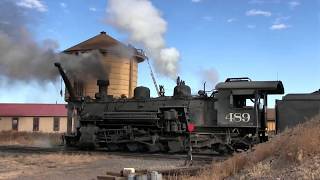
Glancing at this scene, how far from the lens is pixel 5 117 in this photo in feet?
210

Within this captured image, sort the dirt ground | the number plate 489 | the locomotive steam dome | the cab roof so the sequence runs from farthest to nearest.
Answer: the locomotive steam dome < the number plate 489 < the cab roof < the dirt ground

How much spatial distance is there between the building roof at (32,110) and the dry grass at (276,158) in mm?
54680

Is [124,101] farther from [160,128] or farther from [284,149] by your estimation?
[284,149]

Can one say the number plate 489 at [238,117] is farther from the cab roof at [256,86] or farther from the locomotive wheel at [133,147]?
the locomotive wheel at [133,147]

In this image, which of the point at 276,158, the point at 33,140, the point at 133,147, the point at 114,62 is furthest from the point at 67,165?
→ the point at 33,140

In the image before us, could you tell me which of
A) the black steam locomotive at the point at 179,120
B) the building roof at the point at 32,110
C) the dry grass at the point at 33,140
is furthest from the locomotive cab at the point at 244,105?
the building roof at the point at 32,110

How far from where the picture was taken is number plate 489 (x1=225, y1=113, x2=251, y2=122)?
804 inches

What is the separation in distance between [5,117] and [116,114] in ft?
148

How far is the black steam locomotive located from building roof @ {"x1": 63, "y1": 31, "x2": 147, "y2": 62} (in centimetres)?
718

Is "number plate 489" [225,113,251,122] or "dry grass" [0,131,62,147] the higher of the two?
"number plate 489" [225,113,251,122]

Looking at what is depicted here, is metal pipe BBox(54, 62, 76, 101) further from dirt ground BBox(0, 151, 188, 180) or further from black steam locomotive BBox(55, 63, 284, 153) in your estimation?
dirt ground BBox(0, 151, 188, 180)

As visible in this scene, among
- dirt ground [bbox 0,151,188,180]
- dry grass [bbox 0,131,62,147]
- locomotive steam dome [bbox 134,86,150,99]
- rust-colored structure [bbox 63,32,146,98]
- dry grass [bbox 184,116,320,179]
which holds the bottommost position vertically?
dry grass [bbox 0,131,62,147]

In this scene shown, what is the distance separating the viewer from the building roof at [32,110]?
6438cm

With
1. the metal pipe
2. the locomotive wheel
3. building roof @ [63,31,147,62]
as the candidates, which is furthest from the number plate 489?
building roof @ [63,31,147,62]
